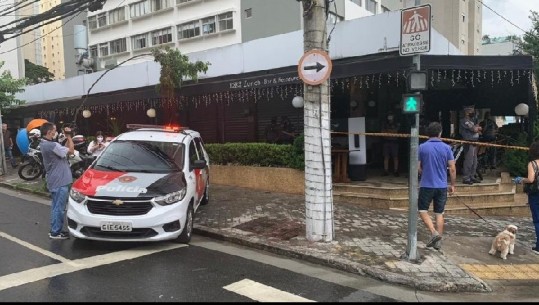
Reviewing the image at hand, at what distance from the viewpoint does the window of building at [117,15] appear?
47969mm

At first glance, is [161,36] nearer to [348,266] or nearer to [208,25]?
[208,25]

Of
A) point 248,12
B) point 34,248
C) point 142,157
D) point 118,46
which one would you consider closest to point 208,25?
point 248,12

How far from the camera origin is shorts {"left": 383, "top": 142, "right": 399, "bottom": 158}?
458 inches

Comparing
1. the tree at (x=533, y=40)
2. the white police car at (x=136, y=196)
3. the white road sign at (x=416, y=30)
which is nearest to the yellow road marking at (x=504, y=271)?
the white road sign at (x=416, y=30)

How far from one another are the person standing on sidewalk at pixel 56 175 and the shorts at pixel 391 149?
25.4 feet

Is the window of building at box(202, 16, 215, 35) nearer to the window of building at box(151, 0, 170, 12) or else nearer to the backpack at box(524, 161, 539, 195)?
the window of building at box(151, 0, 170, 12)

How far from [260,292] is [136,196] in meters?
2.39

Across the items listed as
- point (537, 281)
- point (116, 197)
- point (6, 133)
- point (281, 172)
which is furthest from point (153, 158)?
point (6, 133)

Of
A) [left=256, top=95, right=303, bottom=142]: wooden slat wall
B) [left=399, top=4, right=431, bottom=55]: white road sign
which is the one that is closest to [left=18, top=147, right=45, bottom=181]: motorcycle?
[left=256, top=95, right=303, bottom=142]: wooden slat wall

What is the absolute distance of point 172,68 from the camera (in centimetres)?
1295

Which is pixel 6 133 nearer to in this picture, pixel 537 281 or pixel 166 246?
pixel 166 246

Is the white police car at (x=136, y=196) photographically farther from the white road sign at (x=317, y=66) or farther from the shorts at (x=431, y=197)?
the shorts at (x=431, y=197)

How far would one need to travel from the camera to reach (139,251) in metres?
6.40

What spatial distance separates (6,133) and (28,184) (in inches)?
284
